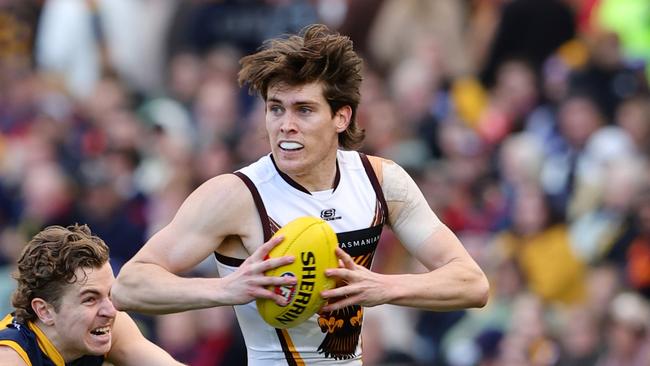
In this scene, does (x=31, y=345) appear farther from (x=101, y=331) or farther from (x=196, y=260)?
(x=196, y=260)

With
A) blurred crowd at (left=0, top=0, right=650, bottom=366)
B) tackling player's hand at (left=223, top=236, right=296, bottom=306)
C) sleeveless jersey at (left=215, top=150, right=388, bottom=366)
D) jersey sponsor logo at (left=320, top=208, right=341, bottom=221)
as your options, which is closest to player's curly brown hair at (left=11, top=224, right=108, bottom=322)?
sleeveless jersey at (left=215, top=150, right=388, bottom=366)

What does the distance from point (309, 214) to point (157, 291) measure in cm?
71

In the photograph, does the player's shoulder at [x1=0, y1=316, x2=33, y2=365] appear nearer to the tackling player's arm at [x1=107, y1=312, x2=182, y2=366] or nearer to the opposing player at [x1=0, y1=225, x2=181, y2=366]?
the opposing player at [x1=0, y1=225, x2=181, y2=366]

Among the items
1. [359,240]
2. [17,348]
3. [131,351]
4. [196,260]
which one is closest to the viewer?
[196,260]

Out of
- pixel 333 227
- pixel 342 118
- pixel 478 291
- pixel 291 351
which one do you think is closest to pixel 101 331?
pixel 291 351

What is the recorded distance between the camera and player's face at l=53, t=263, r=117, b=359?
6168 millimetres

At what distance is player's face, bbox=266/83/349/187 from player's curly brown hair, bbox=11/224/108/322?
0.88 metres

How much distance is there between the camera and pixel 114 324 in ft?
20.9

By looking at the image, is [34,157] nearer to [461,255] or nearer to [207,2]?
[207,2]

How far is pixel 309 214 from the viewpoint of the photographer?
6.13 meters

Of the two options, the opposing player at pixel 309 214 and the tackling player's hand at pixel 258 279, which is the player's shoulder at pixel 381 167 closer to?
the opposing player at pixel 309 214

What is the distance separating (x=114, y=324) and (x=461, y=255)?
147cm

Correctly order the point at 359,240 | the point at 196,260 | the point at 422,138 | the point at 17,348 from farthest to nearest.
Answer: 1. the point at 422,138
2. the point at 359,240
3. the point at 17,348
4. the point at 196,260

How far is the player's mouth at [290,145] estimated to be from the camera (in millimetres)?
6047
